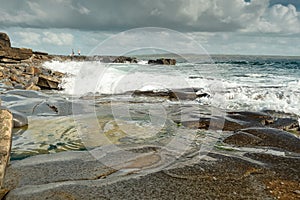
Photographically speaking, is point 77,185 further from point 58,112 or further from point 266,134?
point 58,112

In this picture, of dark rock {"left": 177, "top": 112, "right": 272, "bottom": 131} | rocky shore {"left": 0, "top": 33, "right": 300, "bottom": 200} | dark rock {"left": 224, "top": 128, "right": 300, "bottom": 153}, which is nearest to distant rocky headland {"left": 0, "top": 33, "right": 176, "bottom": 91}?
dark rock {"left": 177, "top": 112, "right": 272, "bottom": 131}

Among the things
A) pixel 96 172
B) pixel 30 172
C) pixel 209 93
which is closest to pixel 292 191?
pixel 96 172

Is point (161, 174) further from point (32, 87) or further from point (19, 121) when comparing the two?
point (32, 87)

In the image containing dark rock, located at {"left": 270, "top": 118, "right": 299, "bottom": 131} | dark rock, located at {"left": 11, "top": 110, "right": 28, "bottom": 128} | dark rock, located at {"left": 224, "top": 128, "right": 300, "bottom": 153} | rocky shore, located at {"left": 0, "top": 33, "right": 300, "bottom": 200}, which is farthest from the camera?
dark rock, located at {"left": 270, "top": 118, "right": 299, "bottom": 131}

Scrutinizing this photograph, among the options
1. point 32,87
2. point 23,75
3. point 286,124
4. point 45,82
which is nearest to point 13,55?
point 23,75

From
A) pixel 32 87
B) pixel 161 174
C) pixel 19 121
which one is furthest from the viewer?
pixel 32 87

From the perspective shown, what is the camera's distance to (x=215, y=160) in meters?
3.24

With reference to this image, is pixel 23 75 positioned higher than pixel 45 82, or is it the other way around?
pixel 23 75

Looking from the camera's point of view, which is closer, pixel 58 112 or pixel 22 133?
pixel 22 133

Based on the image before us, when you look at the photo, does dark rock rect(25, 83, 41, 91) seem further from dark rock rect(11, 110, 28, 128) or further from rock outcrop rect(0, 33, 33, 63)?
rock outcrop rect(0, 33, 33, 63)

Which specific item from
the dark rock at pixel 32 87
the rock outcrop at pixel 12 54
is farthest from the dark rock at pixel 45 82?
the rock outcrop at pixel 12 54

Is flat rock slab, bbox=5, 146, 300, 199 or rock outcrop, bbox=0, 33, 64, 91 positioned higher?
rock outcrop, bbox=0, 33, 64, 91

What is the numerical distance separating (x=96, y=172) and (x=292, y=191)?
1.90 m

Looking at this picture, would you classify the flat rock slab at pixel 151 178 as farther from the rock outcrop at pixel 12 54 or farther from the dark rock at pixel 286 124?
the rock outcrop at pixel 12 54
